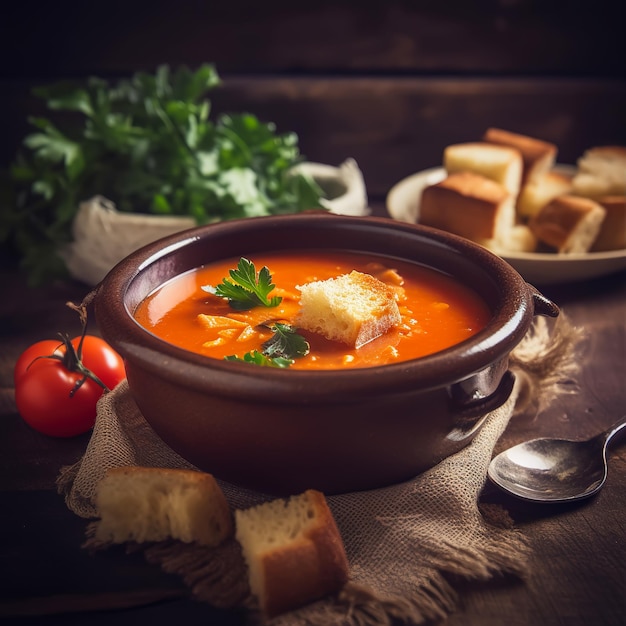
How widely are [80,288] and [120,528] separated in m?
1.81

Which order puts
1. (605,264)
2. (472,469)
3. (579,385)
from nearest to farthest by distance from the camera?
(472,469)
(579,385)
(605,264)

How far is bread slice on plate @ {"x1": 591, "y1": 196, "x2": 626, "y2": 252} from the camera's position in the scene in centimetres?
374

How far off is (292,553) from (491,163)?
2678mm

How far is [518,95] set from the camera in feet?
16.2

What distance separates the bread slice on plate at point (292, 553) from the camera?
180cm

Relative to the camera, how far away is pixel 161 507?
2.00 m

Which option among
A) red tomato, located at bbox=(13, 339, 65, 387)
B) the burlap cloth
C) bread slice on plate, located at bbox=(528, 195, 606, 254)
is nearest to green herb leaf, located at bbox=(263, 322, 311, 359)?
the burlap cloth

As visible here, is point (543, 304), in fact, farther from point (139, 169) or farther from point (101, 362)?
point (139, 169)

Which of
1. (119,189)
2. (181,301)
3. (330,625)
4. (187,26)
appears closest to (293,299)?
(181,301)

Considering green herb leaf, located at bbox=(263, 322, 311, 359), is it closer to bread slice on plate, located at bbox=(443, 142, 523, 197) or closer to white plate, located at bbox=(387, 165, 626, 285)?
white plate, located at bbox=(387, 165, 626, 285)

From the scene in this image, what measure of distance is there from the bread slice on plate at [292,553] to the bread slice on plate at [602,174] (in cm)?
266

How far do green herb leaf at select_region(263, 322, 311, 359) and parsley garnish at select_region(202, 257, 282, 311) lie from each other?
0.78 feet

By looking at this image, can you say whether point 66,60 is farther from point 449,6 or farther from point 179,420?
point 179,420

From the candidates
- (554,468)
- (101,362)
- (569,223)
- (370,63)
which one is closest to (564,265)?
(569,223)
